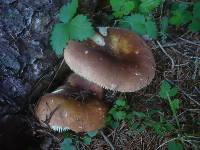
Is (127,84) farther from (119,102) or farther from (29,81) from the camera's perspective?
(29,81)

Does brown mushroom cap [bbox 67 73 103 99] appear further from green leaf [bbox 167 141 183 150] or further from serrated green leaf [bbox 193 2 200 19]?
serrated green leaf [bbox 193 2 200 19]

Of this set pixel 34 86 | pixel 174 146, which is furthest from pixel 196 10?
pixel 34 86

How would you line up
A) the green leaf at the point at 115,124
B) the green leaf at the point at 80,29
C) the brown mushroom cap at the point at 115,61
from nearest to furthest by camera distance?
the brown mushroom cap at the point at 115,61 < the green leaf at the point at 80,29 < the green leaf at the point at 115,124

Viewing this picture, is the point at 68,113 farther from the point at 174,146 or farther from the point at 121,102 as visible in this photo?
the point at 174,146

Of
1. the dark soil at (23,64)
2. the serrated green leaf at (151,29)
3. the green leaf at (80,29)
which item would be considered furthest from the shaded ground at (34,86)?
the serrated green leaf at (151,29)

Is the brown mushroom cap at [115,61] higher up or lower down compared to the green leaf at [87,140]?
higher up

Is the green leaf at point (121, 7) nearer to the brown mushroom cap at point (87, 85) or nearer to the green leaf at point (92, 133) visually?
the brown mushroom cap at point (87, 85)

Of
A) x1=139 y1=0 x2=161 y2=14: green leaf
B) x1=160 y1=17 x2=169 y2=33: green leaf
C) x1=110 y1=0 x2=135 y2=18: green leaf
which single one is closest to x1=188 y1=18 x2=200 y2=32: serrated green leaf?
x1=160 y1=17 x2=169 y2=33: green leaf
